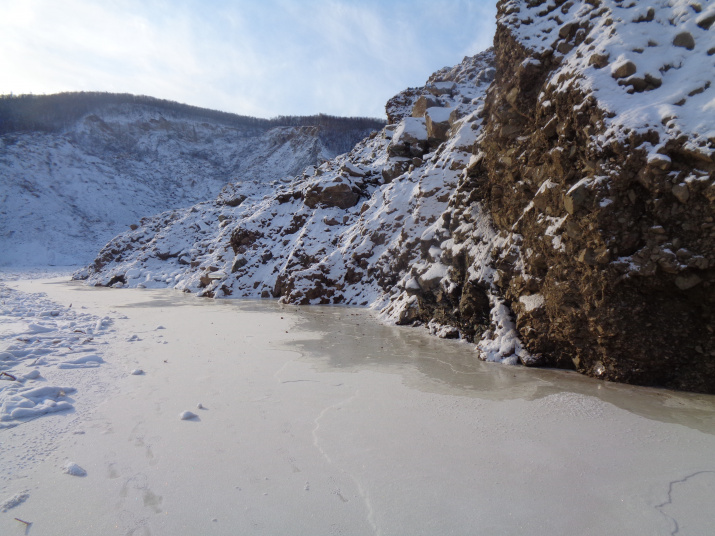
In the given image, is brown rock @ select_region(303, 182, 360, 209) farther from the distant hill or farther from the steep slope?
the distant hill

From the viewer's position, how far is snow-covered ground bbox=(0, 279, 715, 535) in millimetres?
2654

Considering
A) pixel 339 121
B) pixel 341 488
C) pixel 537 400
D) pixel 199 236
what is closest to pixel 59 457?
pixel 341 488

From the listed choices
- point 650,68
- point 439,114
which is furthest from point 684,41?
point 439,114

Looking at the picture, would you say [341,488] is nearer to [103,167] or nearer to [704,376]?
[704,376]

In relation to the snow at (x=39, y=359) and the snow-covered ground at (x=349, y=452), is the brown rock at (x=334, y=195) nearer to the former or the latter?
the snow at (x=39, y=359)

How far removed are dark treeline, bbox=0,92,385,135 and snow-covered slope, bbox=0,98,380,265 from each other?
1624mm

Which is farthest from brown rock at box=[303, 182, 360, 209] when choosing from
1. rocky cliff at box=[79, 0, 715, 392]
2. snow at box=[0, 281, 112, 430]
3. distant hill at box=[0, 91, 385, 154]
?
distant hill at box=[0, 91, 385, 154]

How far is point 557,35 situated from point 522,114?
4.76 ft

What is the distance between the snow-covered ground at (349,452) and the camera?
104 inches

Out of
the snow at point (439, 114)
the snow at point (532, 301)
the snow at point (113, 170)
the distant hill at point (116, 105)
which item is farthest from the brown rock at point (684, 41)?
the distant hill at point (116, 105)

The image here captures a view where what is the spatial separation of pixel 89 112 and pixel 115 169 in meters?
18.9

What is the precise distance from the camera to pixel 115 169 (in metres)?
64.2

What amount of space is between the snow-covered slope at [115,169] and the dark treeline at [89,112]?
5.33 ft

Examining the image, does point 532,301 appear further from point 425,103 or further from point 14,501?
point 425,103
